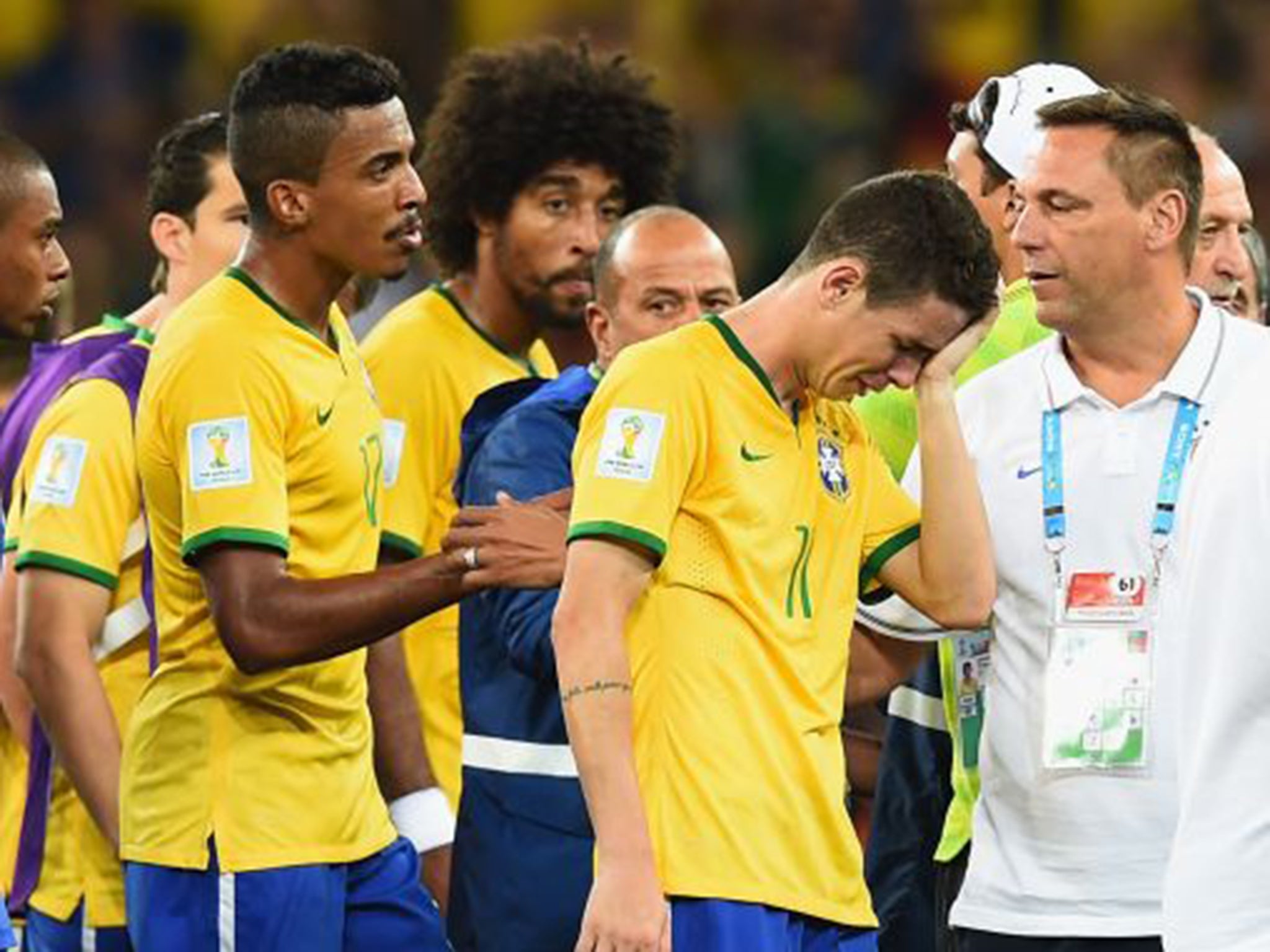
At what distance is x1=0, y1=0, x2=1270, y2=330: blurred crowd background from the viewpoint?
45.0ft

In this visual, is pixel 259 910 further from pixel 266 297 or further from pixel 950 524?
pixel 950 524

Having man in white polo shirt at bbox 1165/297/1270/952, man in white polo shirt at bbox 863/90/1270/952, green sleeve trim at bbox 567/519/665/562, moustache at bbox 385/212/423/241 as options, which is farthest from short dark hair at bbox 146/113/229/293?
man in white polo shirt at bbox 1165/297/1270/952

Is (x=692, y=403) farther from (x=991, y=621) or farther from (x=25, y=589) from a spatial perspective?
(x=25, y=589)

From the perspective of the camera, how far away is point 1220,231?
7051 millimetres

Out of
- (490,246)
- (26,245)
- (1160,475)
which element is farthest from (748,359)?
(490,246)

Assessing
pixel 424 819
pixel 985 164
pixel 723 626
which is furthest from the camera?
pixel 424 819

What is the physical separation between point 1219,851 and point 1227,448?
1.73ft

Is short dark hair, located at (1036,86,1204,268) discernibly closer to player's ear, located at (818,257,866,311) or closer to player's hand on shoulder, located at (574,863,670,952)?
player's ear, located at (818,257,866,311)

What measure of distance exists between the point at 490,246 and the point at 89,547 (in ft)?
5.47

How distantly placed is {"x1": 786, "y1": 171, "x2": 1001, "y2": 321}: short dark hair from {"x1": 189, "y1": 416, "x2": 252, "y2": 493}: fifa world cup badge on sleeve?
104cm

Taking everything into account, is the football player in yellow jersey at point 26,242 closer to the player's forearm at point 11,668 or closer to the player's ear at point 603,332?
the player's forearm at point 11,668

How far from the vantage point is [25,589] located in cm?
638

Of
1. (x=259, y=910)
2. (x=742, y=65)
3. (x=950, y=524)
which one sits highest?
(x=742, y=65)

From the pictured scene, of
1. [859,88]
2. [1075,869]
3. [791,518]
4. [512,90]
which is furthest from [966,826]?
[859,88]
